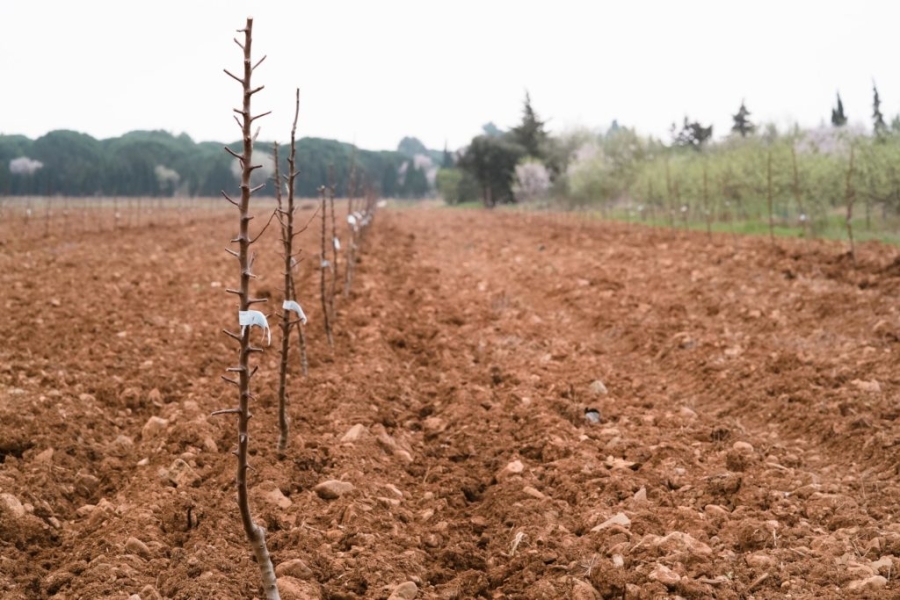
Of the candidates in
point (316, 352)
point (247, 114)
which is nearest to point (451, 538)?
point (247, 114)

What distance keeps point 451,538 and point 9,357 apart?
452 centimetres

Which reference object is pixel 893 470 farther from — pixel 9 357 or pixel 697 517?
pixel 9 357

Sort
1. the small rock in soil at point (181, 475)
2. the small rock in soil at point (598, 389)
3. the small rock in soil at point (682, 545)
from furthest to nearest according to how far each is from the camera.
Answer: the small rock in soil at point (598, 389)
the small rock in soil at point (181, 475)
the small rock in soil at point (682, 545)

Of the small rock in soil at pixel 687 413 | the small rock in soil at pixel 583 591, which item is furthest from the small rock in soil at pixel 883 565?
the small rock in soil at pixel 687 413

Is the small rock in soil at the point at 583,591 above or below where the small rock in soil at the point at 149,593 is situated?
below

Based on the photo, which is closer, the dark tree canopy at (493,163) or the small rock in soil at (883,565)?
the small rock in soil at (883,565)

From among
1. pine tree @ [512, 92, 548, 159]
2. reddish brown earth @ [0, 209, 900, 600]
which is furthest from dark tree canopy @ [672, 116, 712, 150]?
reddish brown earth @ [0, 209, 900, 600]

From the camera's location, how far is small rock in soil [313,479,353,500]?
3.97 m

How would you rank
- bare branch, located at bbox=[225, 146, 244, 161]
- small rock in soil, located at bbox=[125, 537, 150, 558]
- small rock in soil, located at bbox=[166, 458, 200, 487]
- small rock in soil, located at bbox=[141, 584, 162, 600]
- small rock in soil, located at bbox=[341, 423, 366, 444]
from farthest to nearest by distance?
1. small rock in soil, located at bbox=[341, 423, 366, 444]
2. small rock in soil, located at bbox=[166, 458, 200, 487]
3. small rock in soil, located at bbox=[125, 537, 150, 558]
4. small rock in soil, located at bbox=[141, 584, 162, 600]
5. bare branch, located at bbox=[225, 146, 244, 161]

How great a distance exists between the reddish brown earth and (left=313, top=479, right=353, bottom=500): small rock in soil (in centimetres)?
7

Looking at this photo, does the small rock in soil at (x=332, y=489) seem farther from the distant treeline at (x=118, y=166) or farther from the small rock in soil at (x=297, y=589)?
the distant treeline at (x=118, y=166)

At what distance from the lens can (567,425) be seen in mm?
5195

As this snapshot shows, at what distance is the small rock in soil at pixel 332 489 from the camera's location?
3969mm

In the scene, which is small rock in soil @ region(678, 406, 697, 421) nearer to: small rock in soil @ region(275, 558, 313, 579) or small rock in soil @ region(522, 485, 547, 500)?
small rock in soil @ region(522, 485, 547, 500)
